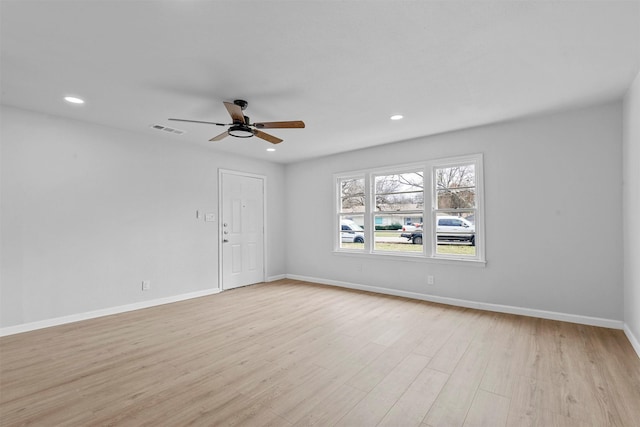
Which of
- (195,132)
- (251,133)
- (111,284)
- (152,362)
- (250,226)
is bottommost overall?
(152,362)

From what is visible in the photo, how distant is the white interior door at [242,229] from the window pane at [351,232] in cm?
171

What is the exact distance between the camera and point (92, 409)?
2.01 metres

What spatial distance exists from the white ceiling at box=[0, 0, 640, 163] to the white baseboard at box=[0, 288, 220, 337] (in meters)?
2.56

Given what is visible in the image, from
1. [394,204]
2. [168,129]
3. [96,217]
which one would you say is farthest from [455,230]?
[96,217]

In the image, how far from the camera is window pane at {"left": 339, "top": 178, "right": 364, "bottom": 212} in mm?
5656

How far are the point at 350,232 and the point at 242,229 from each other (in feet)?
7.01

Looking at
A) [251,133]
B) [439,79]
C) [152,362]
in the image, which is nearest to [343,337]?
[152,362]

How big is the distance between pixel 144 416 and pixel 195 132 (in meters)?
3.58

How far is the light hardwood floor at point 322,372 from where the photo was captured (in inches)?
76.5


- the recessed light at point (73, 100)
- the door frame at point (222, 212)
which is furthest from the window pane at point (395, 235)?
the recessed light at point (73, 100)

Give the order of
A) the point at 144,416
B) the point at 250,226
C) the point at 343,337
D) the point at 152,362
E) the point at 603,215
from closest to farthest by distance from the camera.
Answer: the point at 144,416
the point at 152,362
the point at 343,337
the point at 603,215
the point at 250,226

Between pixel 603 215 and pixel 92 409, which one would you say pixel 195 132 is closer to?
pixel 92 409

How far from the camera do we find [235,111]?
9.29 ft

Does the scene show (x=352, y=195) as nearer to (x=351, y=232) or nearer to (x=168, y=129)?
(x=351, y=232)
